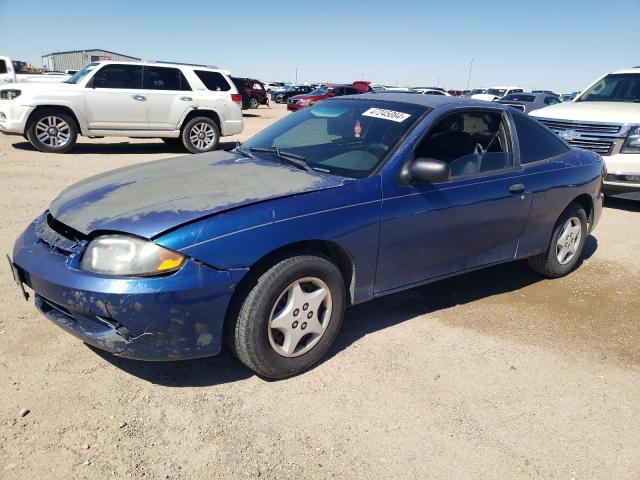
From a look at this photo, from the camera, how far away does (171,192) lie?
2.91 metres

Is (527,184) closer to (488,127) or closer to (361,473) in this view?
(488,127)

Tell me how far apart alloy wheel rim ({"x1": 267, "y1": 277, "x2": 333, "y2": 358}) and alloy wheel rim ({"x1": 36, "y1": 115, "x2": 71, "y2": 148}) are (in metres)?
8.91

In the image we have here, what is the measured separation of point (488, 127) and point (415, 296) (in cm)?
145

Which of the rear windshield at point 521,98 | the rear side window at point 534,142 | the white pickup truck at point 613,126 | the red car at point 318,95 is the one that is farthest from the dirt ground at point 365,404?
the red car at point 318,95

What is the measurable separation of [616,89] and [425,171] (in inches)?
282

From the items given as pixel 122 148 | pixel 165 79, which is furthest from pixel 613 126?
pixel 122 148

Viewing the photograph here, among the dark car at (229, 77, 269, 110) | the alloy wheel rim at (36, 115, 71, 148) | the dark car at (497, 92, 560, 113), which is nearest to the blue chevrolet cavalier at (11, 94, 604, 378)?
the alloy wheel rim at (36, 115, 71, 148)

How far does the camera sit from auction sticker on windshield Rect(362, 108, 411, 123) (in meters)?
3.57

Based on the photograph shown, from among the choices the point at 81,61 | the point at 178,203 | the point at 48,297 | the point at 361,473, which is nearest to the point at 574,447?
the point at 361,473

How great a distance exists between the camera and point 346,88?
27.2 meters

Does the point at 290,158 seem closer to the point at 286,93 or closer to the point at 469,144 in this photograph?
the point at 469,144

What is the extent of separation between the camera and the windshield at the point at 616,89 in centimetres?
830

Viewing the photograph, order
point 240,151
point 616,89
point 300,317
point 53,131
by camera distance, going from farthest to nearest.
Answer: point 53,131 → point 616,89 → point 240,151 → point 300,317

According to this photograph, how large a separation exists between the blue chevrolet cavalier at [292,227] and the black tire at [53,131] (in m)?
7.32
